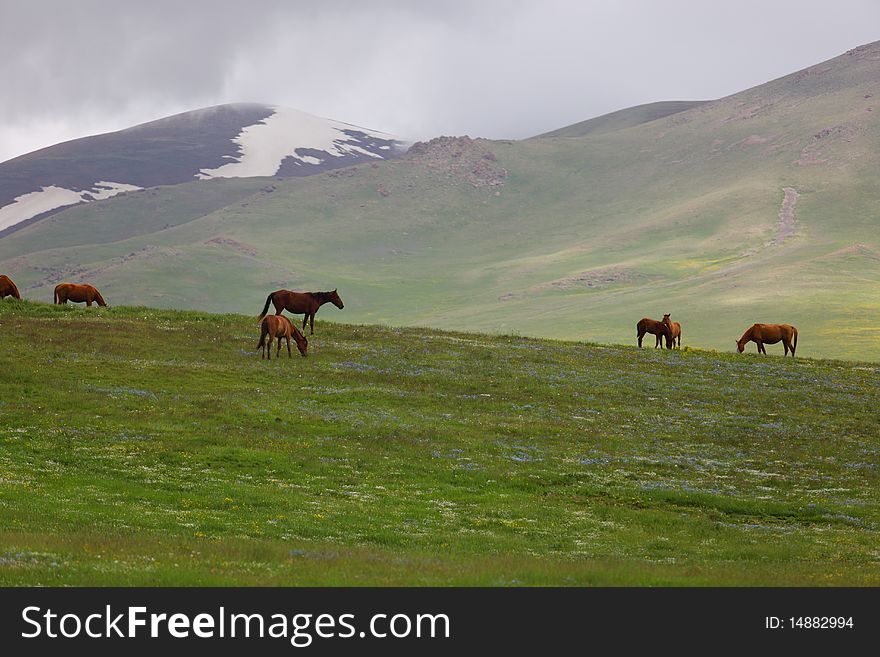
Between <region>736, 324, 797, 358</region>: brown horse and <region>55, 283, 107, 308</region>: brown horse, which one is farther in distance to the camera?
<region>736, 324, 797, 358</region>: brown horse

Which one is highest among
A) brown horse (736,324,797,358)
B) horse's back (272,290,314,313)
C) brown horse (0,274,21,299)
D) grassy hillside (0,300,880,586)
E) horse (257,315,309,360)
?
brown horse (0,274,21,299)

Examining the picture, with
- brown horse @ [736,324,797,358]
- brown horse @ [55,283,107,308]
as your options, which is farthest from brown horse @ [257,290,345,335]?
brown horse @ [736,324,797,358]

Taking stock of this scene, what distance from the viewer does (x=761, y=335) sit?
61.0 m

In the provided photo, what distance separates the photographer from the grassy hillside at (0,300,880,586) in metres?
17.2

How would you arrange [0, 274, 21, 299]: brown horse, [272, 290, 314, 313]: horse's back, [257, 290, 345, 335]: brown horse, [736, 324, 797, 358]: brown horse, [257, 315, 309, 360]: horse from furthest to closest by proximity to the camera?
[736, 324, 797, 358]: brown horse
[0, 274, 21, 299]: brown horse
[272, 290, 314, 313]: horse's back
[257, 290, 345, 335]: brown horse
[257, 315, 309, 360]: horse

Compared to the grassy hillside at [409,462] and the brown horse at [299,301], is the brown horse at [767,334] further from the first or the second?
the brown horse at [299,301]

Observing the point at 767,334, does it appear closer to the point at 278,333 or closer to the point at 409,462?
the point at 278,333

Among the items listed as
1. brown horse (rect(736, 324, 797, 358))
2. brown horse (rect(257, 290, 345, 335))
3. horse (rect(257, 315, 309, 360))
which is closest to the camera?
horse (rect(257, 315, 309, 360))

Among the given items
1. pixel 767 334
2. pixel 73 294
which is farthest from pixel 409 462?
pixel 767 334

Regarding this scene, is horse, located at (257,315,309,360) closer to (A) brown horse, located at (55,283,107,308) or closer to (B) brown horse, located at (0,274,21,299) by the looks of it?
(A) brown horse, located at (55,283,107,308)

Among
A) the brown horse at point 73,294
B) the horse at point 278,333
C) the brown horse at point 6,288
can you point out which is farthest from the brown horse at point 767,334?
the brown horse at point 6,288

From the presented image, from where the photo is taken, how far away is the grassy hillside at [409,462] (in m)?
17.2

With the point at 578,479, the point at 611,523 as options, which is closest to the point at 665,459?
the point at 578,479

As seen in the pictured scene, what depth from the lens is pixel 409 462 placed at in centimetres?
2973
